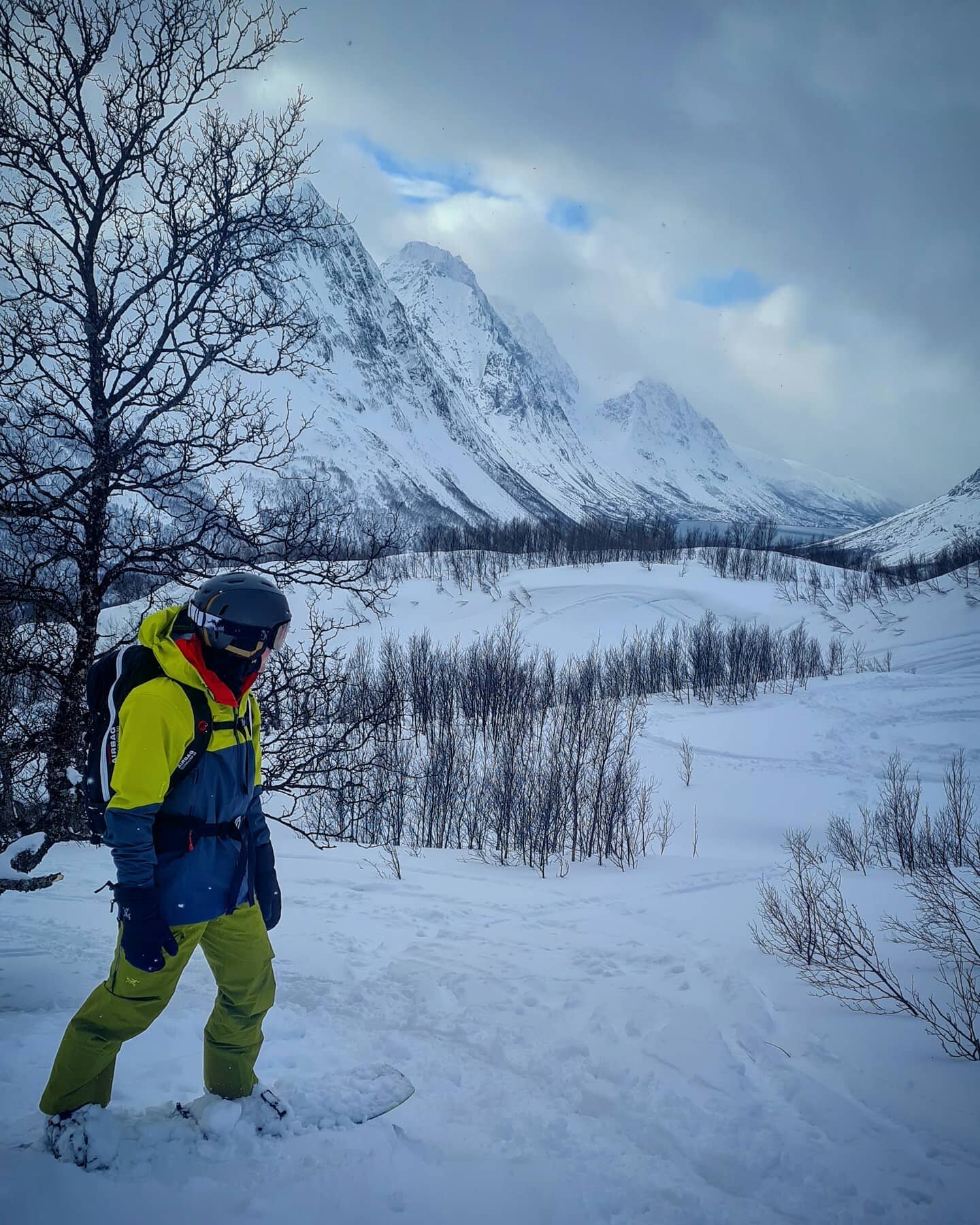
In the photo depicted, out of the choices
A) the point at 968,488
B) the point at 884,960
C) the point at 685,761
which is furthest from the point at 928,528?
the point at 884,960

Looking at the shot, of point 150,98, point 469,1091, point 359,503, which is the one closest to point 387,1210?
point 469,1091

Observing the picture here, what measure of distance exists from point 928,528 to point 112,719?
639ft

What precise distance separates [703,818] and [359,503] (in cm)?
11687

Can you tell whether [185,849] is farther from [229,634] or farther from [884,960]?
[884,960]

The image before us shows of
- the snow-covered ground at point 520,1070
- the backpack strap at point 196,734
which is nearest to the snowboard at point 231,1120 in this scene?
the snow-covered ground at point 520,1070

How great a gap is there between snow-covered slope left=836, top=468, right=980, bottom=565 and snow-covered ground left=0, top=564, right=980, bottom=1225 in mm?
132404

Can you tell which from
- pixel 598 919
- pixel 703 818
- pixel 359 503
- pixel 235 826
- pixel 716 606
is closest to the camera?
pixel 235 826

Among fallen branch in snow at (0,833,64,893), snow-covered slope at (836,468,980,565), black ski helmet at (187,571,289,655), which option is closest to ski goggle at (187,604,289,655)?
black ski helmet at (187,571,289,655)

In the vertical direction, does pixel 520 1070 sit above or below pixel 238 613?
below

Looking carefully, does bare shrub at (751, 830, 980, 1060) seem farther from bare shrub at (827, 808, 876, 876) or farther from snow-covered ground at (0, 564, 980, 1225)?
bare shrub at (827, 808, 876, 876)

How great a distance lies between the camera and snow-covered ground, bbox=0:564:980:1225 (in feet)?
8.75

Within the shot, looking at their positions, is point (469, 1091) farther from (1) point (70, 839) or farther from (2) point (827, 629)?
(2) point (827, 629)

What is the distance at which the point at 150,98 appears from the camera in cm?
541

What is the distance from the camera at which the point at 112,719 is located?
2535 mm
